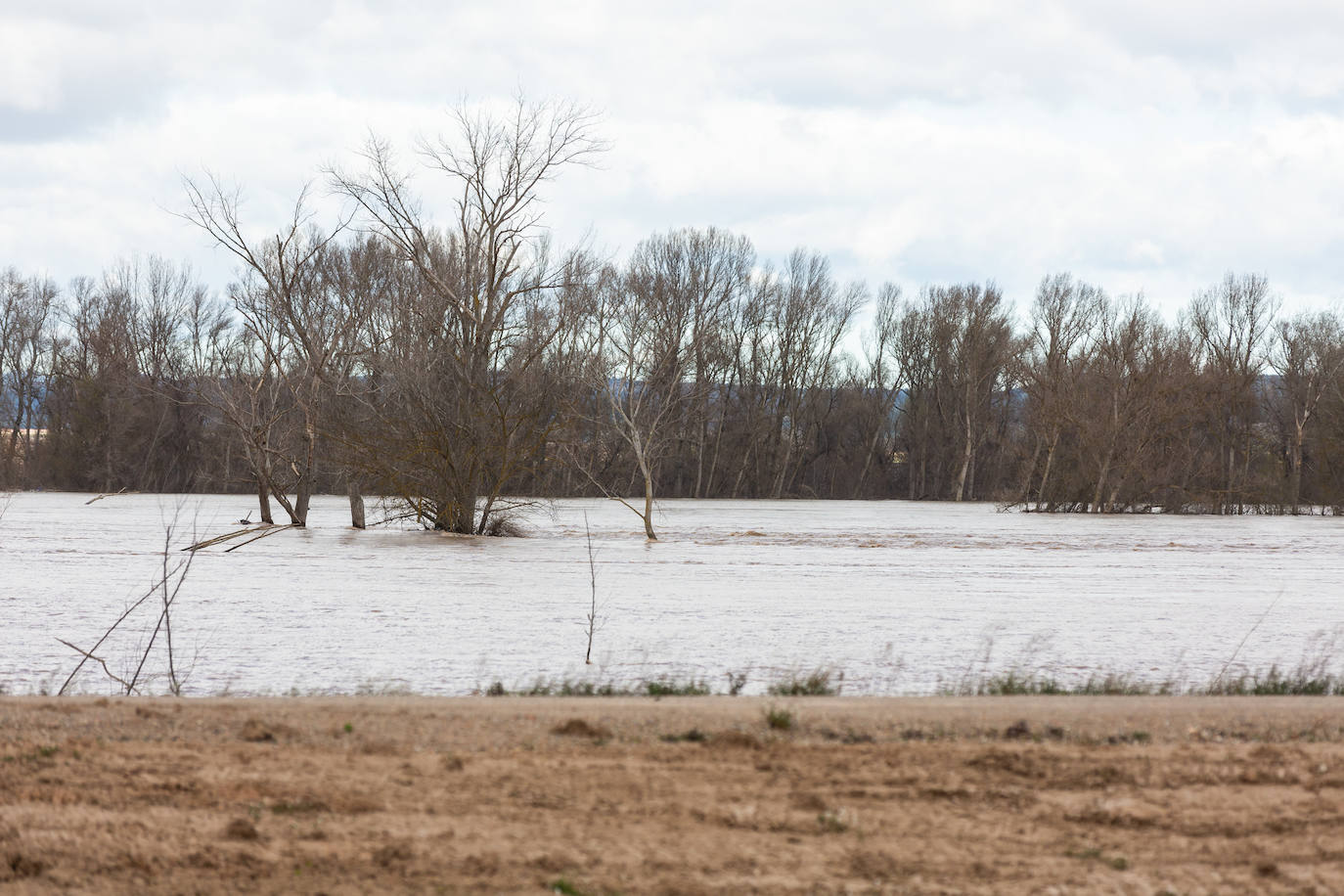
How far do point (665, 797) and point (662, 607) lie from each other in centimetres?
1149

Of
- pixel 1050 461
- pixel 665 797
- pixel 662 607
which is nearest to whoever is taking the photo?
pixel 665 797

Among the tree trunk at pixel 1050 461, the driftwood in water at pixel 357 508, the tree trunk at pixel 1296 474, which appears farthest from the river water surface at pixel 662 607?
the tree trunk at pixel 1296 474

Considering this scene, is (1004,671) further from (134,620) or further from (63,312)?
(63,312)

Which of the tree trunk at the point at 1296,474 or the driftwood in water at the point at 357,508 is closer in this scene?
the driftwood in water at the point at 357,508

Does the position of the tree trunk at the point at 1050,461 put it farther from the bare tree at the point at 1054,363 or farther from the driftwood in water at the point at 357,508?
the driftwood in water at the point at 357,508

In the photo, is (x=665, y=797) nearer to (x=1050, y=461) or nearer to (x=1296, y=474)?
(x=1050, y=461)

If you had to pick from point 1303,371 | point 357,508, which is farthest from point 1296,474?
point 357,508

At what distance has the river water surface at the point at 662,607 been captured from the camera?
11883mm

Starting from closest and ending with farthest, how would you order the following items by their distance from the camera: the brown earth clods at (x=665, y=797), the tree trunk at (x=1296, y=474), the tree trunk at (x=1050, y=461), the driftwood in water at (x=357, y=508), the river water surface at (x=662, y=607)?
the brown earth clods at (x=665, y=797)
the river water surface at (x=662, y=607)
the driftwood in water at (x=357, y=508)
the tree trunk at (x=1050, y=461)
the tree trunk at (x=1296, y=474)

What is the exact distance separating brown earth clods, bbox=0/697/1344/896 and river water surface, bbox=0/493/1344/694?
2504 millimetres

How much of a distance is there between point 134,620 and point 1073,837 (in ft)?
41.9

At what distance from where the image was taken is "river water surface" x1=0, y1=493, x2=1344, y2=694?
39.0 ft

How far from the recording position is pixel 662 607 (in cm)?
1744

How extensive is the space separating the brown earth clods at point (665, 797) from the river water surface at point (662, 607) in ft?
8.21
